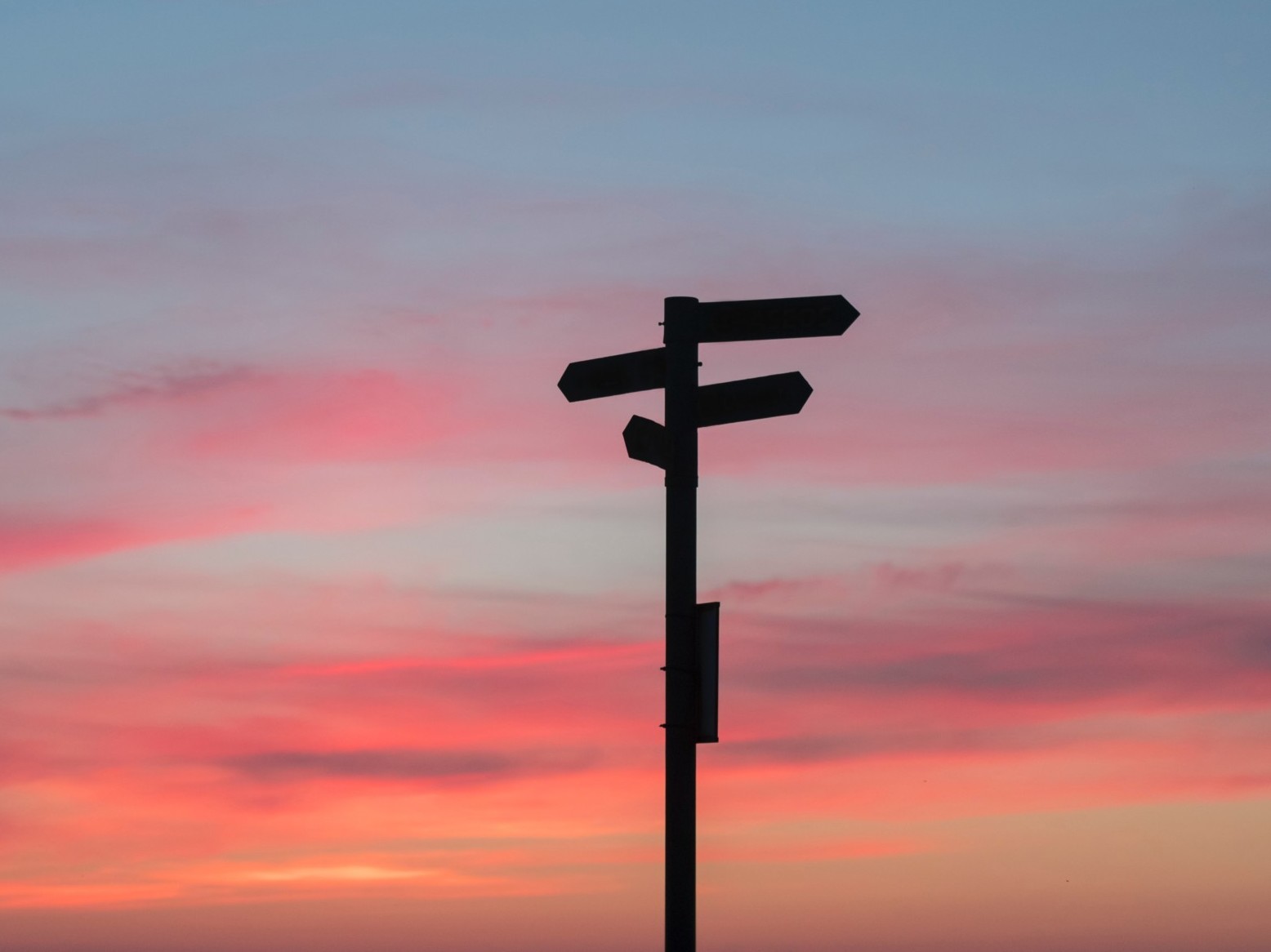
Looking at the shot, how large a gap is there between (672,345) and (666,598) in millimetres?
1604

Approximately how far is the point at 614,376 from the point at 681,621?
174 centimetres

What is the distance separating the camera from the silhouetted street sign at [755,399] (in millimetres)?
10641

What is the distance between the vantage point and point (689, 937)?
9.91m

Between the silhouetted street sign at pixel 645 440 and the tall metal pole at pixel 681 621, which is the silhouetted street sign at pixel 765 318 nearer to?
the tall metal pole at pixel 681 621

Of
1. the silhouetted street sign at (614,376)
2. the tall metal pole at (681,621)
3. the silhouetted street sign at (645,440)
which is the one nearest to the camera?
the tall metal pole at (681,621)

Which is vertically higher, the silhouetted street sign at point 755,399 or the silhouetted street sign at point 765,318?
the silhouetted street sign at point 765,318

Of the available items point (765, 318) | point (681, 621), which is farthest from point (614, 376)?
point (681, 621)

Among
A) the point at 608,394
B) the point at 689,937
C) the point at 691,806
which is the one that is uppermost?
the point at 608,394

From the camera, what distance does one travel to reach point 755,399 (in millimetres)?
10672

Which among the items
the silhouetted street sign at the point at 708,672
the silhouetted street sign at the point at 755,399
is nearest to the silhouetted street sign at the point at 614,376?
the silhouetted street sign at the point at 755,399

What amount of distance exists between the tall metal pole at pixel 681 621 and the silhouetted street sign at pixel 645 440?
2.4 inches

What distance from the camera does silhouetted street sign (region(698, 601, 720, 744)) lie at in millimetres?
10141

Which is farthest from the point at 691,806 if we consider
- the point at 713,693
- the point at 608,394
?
the point at 608,394

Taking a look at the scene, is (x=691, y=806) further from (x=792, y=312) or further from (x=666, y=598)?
(x=792, y=312)
